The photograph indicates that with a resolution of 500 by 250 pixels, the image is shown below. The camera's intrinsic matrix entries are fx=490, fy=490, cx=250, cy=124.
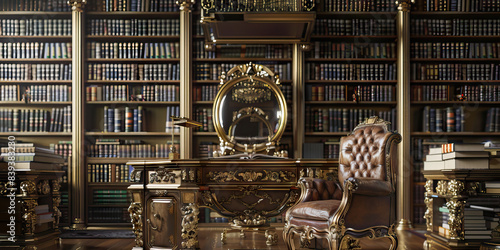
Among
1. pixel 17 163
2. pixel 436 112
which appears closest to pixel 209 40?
pixel 17 163

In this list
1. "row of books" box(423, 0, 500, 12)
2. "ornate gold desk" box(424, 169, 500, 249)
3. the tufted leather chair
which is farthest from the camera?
"row of books" box(423, 0, 500, 12)

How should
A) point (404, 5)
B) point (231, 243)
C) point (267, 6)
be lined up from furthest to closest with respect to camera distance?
point (404, 5) → point (267, 6) → point (231, 243)

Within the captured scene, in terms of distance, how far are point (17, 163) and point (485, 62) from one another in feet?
17.3

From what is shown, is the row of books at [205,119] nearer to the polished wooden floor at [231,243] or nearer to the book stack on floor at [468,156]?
the polished wooden floor at [231,243]

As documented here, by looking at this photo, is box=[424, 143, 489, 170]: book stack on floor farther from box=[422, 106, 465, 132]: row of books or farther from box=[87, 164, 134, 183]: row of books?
box=[87, 164, 134, 183]: row of books

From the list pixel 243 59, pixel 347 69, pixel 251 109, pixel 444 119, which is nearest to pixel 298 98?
pixel 251 109

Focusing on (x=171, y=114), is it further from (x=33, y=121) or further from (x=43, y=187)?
(x=43, y=187)

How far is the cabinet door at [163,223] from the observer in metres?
3.86

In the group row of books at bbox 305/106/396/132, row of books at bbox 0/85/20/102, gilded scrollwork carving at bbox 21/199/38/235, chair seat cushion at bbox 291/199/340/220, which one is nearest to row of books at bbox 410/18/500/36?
row of books at bbox 305/106/396/132

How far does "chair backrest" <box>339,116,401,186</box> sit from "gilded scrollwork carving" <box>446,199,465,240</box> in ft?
2.62

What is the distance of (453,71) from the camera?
5816mm

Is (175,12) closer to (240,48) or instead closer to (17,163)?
(240,48)

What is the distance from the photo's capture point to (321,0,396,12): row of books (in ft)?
19.1

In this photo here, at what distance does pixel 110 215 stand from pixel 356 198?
339 cm
